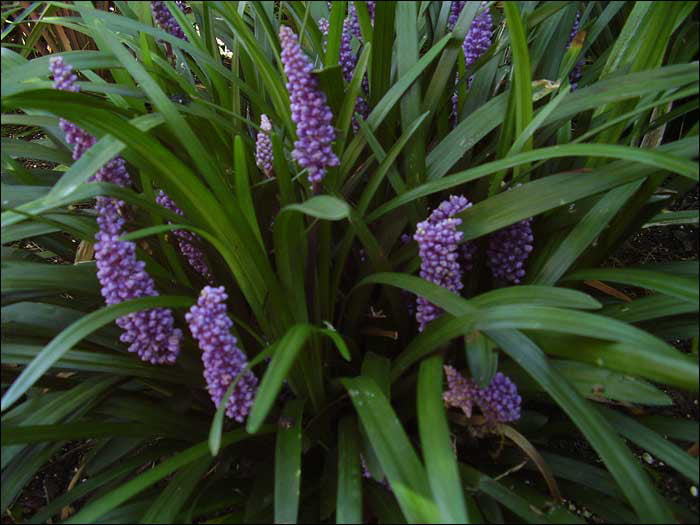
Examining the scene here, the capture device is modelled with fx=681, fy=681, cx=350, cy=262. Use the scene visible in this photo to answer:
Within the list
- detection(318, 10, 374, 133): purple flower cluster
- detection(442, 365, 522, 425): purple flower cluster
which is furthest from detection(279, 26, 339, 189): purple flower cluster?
detection(442, 365, 522, 425): purple flower cluster

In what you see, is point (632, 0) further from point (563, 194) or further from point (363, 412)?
point (363, 412)

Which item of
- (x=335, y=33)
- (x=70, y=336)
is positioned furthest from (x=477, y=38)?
(x=70, y=336)

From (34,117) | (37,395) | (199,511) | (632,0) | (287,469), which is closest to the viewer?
(287,469)

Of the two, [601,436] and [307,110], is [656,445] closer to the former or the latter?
[601,436]

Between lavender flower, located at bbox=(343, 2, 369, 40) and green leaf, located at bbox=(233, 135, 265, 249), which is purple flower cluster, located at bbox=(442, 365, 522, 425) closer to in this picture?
green leaf, located at bbox=(233, 135, 265, 249)

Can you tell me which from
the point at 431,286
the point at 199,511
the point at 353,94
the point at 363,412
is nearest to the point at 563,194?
the point at 431,286

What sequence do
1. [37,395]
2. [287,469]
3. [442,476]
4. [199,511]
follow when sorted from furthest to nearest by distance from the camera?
[37,395] < [199,511] < [287,469] < [442,476]

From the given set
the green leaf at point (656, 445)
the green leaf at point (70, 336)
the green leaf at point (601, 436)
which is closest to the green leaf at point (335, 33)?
the green leaf at point (70, 336)

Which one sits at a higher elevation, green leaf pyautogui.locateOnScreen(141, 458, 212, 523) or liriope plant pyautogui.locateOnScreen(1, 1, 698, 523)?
liriope plant pyautogui.locateOnScreen(1, 1, 698, 523)

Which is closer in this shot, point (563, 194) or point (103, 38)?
point (563, 194)
